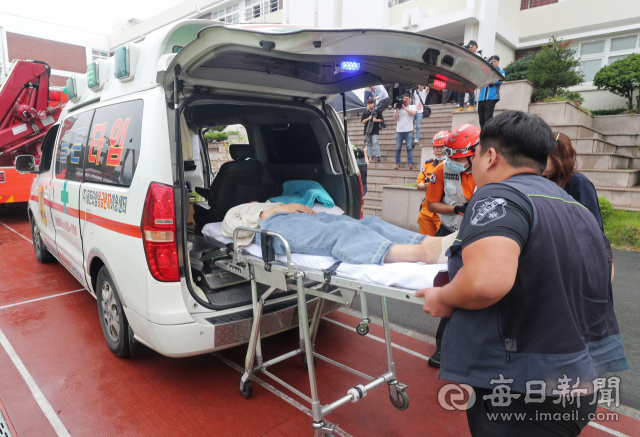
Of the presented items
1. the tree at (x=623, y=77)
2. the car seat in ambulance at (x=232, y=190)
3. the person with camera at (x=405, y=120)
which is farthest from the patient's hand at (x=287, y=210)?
the tree at (x=623, y=77)

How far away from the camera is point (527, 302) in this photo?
4.40 ft

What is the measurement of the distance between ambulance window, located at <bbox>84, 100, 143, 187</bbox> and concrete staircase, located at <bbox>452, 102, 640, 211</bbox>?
263 inches

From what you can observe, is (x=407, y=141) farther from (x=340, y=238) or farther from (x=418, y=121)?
(x=340, y=238)

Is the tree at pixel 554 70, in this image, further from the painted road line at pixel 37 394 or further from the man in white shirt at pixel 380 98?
the painted road line at pixel 37 394

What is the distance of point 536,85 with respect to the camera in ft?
36.2

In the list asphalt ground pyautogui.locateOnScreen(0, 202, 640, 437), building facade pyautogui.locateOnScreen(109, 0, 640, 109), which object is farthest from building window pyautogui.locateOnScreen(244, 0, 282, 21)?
asphalt ground pyautogui.locateOnScreen(0, 202, 640, 437)

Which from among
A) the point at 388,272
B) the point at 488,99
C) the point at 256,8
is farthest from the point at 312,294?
the point at 256,8

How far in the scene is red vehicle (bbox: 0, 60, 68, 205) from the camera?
8.44 metres

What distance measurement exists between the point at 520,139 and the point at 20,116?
406 inches

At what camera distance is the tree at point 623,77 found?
10680 mm

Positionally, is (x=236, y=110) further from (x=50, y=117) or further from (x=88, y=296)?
(x=50, y=117)

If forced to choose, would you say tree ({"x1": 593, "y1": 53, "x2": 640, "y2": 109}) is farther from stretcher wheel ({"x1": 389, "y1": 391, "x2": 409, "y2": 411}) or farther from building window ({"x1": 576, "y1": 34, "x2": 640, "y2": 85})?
stretcher wheel ({"x1": 389, "y1": 391, "x2": 409, "y2": 411})

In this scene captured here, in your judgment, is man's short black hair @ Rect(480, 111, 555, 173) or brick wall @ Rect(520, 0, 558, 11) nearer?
man's short black hair @ Rect(480, 111, 555, 173)

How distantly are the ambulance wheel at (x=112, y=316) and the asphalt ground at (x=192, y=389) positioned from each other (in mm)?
143
